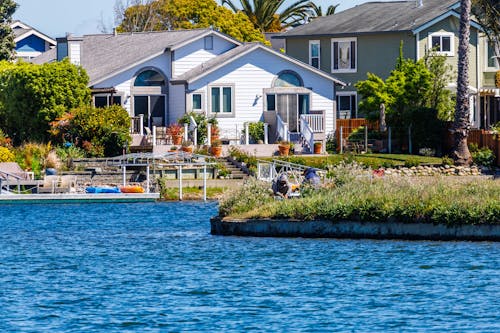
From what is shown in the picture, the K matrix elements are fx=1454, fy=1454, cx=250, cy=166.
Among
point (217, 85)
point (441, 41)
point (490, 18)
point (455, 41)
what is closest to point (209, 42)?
point (217, 85)

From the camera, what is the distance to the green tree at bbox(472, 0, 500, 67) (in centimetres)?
8275

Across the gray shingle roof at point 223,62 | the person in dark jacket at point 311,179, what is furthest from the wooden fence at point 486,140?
the person in dark jacket at point 311,179

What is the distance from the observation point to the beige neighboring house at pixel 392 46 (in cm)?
8456

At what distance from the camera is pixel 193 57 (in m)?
78.2

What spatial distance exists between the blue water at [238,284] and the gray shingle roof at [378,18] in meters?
38.1

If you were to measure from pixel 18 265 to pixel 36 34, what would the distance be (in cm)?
7855

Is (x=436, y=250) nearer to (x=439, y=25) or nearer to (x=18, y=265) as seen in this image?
(x=18, y=265)

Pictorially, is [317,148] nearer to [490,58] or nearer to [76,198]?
[76,198]

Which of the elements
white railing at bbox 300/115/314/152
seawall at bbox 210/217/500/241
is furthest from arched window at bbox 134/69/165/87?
seawall at bbox 210/217/500/241

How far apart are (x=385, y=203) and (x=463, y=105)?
3071cm

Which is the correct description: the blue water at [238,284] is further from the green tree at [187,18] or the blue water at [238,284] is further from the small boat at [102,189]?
the green tree at [187,18]

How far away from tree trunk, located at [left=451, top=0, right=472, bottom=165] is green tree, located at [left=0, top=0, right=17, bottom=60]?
32.5m

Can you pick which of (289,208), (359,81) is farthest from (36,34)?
(289,208)

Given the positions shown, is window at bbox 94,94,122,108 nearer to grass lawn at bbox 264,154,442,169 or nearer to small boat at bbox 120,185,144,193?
grass lawn at bbox 264,154,442,169
